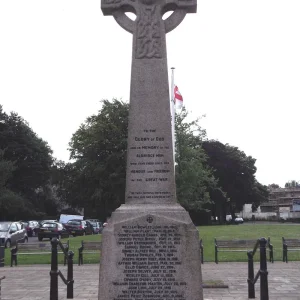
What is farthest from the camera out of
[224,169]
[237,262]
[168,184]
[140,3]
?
[224,169]

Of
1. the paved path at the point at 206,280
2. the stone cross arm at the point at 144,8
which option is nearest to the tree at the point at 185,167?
the paved path at the point at 206,280

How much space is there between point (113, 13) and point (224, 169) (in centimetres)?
6596

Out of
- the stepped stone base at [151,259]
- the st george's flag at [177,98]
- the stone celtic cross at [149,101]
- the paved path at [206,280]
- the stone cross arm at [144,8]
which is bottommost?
the paved path at [206,280]

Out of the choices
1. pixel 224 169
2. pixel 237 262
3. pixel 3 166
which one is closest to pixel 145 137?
pixel 237 262

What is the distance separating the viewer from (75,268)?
16234 millimetres

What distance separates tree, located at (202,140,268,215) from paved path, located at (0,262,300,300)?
181 feet

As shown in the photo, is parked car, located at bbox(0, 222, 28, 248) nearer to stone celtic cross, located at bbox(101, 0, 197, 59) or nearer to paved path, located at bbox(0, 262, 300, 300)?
paved path, located at bbox(0, 262, 300, 300)

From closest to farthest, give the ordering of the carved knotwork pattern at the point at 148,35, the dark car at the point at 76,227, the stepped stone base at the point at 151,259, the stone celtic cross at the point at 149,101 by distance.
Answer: the stepped stone base at the point at 151,259
the stone celtic cross at the point at 149,101
the carved knotwork pattern at the point at 148,35
the dark car at the point at 76,227

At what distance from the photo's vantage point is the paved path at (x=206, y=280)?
10055mm

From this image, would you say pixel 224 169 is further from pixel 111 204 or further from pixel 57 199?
pixel 111 204

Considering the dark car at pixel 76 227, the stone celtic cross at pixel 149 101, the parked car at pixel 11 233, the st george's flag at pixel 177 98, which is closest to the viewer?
the stone celtic cross at pixel 149 101

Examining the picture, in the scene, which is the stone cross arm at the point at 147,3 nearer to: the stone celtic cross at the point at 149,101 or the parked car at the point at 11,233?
the stone celtic cross at the point at 149,101

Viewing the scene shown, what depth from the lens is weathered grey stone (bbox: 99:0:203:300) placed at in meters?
6.43

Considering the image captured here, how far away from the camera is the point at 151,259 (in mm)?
6496
